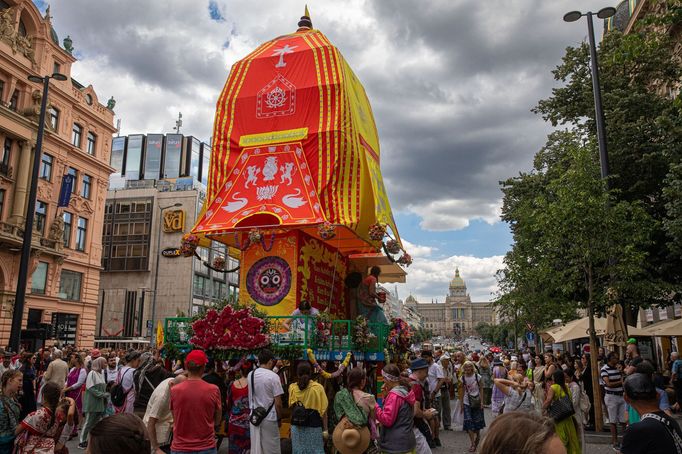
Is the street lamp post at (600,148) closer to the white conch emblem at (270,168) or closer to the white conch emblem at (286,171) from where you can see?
the white conch emblem at (286,171)

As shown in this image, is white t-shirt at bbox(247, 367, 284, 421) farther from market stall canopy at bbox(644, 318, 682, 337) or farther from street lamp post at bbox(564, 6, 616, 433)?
market stall canopy at bbox(644, 318, 682, 337)

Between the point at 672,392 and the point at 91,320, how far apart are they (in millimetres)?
33435

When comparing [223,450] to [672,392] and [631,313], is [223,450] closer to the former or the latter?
[672,392]

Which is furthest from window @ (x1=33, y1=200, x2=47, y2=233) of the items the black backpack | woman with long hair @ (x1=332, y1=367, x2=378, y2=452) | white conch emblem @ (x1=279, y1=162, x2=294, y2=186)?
woman with long hair @ (x1=332, y1=367, x2=378, y2=452)

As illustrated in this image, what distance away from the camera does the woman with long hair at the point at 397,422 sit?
636cm

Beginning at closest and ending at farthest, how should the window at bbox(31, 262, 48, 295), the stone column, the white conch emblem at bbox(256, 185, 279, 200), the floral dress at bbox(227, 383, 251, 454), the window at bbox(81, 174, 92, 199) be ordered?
the floral dress at bbox(227, 383, 251, 454) → the white conch emblem at bbox(256, 185, 279, 200) → the stone column → the window at bbox(31, 262, 48, 295) → the window at bbox(81, 174, 92, 199)

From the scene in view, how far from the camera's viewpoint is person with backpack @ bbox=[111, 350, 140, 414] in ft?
33.4

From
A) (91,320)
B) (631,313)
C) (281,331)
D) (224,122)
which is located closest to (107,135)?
(91,320)

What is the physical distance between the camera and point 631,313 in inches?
929

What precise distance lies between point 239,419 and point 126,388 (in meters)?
3.03

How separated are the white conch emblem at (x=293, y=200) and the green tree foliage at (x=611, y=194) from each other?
21.8 ft

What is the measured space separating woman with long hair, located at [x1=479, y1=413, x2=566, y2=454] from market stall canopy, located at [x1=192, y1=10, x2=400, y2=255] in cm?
1075

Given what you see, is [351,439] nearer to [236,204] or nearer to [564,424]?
[564,424]

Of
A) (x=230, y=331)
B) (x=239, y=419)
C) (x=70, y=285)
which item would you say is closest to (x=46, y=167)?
(x=70, y=285)
